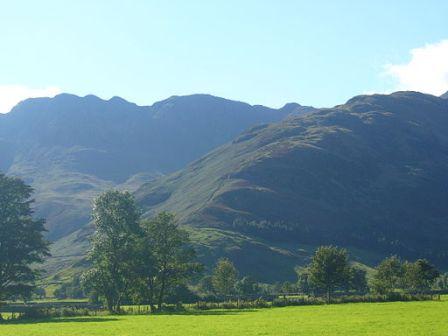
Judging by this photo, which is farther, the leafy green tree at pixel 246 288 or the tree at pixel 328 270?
the leafy green tree at pixel 246 288

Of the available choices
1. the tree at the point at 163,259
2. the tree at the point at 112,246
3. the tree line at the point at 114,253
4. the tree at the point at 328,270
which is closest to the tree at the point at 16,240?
the tree line at the point at 114,253

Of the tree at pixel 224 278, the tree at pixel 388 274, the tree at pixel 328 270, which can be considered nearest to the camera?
the tree at pixel 328 270

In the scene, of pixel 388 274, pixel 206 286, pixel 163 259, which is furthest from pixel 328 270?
pixel 206 286

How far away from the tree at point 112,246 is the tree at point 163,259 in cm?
338

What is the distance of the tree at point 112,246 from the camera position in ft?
316

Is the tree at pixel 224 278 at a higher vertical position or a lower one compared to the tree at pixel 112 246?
lower

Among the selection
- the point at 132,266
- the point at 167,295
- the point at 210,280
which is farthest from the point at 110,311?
the point at 210,280

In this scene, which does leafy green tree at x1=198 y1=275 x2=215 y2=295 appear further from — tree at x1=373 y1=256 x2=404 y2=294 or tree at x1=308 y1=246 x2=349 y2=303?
tree at x1=308 y1=246 x2=349 y2=303

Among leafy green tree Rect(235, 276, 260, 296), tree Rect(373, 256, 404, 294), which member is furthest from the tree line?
leafy green tree Rect(235, 276, 260, 296)

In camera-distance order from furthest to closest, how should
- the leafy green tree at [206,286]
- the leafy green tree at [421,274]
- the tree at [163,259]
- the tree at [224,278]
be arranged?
1. the leafy green tree at [206,286]
2. the tree at [224,278]
3. the leafy green tree at [421,274]
4. the tree at [163,259]

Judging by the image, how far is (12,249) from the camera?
90.4m

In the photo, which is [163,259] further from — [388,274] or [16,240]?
[388,274]

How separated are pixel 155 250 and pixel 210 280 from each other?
76434 millimetres

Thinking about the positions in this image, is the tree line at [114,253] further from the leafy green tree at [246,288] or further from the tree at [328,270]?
the leafy green tree at [246,288]
